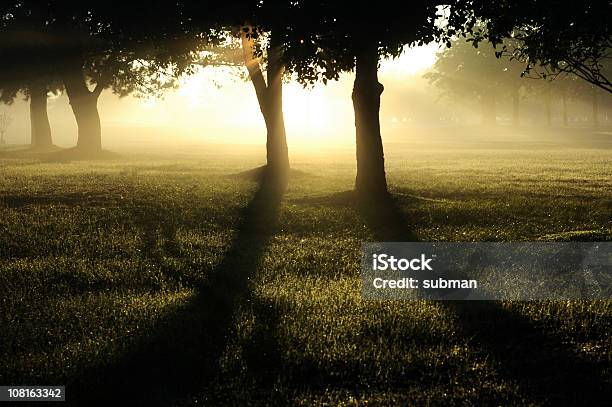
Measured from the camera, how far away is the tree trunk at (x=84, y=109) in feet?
140

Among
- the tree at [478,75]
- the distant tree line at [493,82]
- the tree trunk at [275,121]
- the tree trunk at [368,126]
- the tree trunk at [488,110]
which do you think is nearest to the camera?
the tree trunk at [368,126]

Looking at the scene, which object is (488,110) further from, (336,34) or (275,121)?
(336,34)

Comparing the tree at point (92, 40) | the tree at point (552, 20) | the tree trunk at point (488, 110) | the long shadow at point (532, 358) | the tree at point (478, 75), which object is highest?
the tree at point (478, 75)

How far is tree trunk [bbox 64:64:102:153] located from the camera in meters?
42.8

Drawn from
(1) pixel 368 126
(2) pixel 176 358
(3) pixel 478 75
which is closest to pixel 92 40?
(1) pixel 368 126

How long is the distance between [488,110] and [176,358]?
381 ft

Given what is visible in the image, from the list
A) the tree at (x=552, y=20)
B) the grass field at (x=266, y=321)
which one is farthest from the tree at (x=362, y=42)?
the grass field at (x=266, y=321)

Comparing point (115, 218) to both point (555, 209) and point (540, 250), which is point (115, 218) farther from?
point (555, 209)

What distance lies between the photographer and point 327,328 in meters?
7.01

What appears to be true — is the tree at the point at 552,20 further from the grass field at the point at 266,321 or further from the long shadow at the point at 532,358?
the long shadow at the point at 532,358

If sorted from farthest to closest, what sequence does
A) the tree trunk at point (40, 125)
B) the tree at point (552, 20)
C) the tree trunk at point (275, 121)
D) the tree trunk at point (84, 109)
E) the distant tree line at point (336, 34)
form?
1. the tree trunk at point (40, 125)
2. the tree trunk at point (84, 109)
3. the tree trunk at point (275, 121)
4. the distant tree line at point (336, 34)
5. the tree at point (552, 20)

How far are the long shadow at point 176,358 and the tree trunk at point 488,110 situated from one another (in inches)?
4055

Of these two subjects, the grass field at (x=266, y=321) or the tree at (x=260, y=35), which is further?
the tree at (x=260, y=35)

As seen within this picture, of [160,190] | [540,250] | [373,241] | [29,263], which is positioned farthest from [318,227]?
[160,190]
